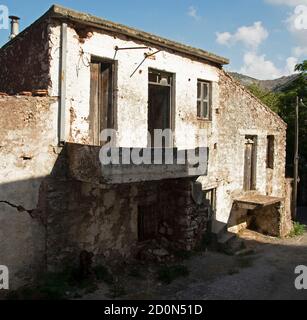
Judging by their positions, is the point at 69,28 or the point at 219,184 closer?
the point at 69,28

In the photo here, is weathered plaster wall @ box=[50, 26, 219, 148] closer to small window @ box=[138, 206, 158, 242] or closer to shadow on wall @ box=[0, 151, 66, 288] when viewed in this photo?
shadow on wall @ box=[0, 151, 66, 288]

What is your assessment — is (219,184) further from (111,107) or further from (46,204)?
(46,204)

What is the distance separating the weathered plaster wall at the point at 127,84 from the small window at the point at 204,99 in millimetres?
240

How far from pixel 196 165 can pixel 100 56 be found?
364 cm

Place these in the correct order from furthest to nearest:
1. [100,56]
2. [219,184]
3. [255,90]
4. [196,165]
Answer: [255,90] < [219,184] < [196,165] < [100,56]

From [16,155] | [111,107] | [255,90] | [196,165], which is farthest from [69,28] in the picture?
[255,90]

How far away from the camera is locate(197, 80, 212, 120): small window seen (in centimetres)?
1125

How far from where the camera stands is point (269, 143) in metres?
15.2

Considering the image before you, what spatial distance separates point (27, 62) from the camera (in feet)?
26.2

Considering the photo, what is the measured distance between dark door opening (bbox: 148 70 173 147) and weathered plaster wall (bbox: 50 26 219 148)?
0.76ft

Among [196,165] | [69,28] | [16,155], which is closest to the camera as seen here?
[16,155]
